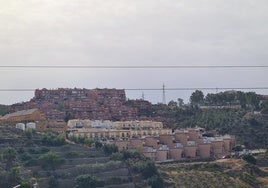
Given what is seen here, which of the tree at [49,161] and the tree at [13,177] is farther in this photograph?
the tree at [49,161]

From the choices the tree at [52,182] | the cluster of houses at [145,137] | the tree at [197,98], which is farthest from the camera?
the tree at [197,98]

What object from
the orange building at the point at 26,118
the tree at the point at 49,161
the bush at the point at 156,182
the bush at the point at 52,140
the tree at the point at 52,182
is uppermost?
the orange building at the point at 26,118

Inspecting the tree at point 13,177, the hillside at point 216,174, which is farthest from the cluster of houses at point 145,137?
the tree at point 13,177

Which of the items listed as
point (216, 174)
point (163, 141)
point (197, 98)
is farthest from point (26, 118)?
point (197, 98)

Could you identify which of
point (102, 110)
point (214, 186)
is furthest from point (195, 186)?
point (102, 110)

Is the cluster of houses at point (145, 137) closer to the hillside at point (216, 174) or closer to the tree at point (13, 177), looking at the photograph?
the hillside at point (216, 174)

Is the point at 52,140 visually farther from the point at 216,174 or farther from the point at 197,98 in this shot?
the point at 197,98

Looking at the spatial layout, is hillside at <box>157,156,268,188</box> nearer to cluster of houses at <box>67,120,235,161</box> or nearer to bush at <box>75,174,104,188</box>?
cluster of houses at <box>67,120,235,161</box>

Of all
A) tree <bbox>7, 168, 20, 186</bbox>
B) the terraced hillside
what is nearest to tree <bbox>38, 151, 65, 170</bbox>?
the terraced hillside

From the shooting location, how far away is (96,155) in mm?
40969

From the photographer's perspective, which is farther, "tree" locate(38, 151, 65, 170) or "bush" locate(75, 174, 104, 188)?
"tree" locate(38, 151, 65, 170)

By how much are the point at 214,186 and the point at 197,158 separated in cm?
949

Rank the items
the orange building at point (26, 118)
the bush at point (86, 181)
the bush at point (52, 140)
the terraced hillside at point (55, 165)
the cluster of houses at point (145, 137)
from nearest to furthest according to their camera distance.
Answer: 1. the bush at point (86, 181)
2. the terraced hillside at point (55, 165)
3. the bush at point (52, 140)
4. the cluster of houses at point (145, 137)
5. the orange building at point (26, 118)

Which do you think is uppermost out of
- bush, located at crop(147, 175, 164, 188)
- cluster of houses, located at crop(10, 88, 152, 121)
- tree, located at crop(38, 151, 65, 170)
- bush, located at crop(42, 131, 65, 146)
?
cluster of houses, located at crop(10, 88, 152, 121)
